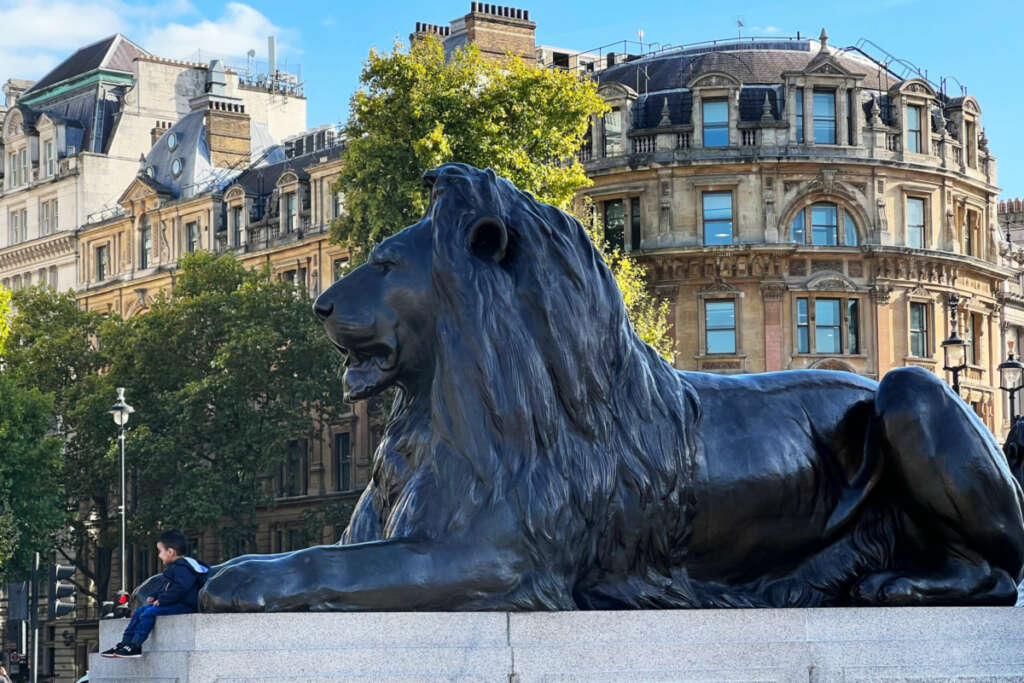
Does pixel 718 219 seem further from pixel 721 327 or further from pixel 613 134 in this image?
pixel 613 134

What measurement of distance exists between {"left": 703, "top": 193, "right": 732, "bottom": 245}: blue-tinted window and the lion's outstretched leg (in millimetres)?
46321

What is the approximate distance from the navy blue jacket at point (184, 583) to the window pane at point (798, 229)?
158 ft

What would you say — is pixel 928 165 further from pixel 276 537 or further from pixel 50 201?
pixel 50 201

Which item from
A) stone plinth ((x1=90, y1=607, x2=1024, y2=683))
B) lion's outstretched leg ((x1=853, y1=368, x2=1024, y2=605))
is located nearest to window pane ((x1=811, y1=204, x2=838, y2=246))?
lion's outstretched leg ((x1=853, y1=368, x2=1024, y2=605))

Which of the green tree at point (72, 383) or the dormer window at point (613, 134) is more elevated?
the dormer window at point (613, 134)

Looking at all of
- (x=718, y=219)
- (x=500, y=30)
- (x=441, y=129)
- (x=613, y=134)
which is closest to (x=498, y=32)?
(x=500, y=30)

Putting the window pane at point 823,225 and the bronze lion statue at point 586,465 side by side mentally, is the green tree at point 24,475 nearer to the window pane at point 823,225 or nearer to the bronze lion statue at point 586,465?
the window pane at point 823,225

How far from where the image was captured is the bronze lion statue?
22.0 ft

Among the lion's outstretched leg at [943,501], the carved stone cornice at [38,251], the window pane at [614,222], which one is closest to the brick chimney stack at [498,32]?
the window pane at [614,222]

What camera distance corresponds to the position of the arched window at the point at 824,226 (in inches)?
2122

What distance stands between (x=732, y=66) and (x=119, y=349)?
64.6 ft

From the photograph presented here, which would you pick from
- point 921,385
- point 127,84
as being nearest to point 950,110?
point 127,84

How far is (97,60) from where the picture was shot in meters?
82.1

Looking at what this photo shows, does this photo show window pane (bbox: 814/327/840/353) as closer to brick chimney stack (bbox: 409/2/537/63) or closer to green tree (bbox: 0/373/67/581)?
brick chimney stack (bbox: 409/2/537/63)
